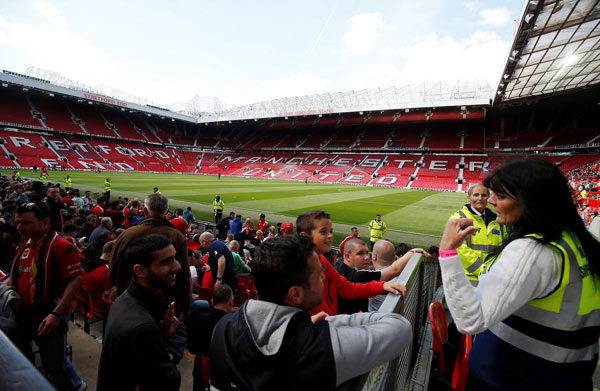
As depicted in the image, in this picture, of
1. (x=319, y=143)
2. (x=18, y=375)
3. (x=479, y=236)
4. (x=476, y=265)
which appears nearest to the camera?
(x=18, y=375)

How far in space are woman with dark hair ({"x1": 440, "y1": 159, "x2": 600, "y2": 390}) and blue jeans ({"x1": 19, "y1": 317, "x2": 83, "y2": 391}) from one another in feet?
11.4

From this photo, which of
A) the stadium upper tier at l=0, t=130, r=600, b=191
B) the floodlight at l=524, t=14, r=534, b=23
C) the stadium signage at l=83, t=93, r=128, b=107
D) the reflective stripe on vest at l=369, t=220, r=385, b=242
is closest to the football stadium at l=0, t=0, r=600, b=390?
the reflective stripe on vest at l=369, t=220, r=385, b=242

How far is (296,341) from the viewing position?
1.05 m

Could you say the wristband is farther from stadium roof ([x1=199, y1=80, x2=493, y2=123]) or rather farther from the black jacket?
stadium roof ([x1=199, y1=80, x2=493, y2=123])

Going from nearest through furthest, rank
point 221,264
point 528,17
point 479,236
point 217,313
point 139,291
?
point 139,291
point 217,313
point 479,236
point 221,264
point 528,17

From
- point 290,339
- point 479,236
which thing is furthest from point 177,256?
point 479,236

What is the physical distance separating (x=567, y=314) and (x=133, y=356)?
7.65 ft

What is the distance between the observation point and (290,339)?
106cm

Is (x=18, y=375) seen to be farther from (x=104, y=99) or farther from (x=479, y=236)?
(x=104, y=99)

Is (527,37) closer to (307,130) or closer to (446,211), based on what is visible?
(446,211)

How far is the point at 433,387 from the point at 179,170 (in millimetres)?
52077

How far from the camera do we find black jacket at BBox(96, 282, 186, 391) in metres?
1.70

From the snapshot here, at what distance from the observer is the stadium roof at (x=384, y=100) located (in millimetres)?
38312

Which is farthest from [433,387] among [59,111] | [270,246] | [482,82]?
[59,111]
